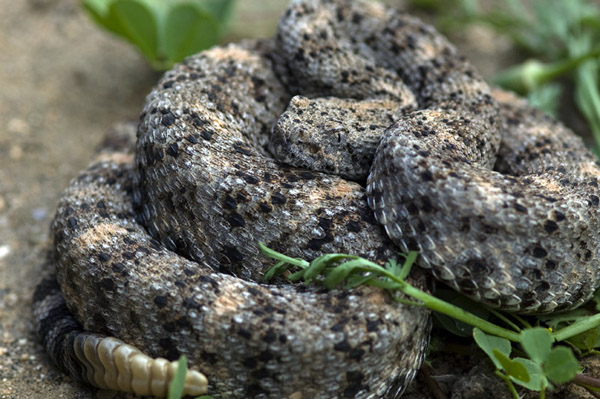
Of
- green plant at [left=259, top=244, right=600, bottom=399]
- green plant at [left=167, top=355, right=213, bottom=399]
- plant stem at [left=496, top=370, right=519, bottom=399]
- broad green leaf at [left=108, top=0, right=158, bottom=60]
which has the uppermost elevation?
broad green leaf at [left=108, top=0, right=158, bottom=60]

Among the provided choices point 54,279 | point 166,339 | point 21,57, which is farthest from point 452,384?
point 21,57

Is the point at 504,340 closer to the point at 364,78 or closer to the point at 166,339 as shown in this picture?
the point at 166,339

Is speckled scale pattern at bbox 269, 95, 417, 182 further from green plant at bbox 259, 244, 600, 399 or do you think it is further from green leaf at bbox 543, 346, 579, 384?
green leaf at bbox 543, 346, 579, 384

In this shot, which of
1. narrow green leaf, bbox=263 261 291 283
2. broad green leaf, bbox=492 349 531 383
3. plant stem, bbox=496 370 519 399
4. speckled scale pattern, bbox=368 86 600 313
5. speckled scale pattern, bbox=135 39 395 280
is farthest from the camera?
speckled scale pattern, bbox=135 39 395 280

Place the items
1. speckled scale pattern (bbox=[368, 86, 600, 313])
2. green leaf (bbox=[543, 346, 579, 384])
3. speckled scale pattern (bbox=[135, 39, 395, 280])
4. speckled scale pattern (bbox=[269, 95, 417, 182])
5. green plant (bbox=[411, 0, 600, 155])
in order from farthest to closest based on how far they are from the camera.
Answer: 1. green plant (bbox=[411, 0, 600, 155])
2. speckled scale pattern (bbox=[269, 95, 417, 182])
3. speckled scale pattern (bbox=[135, 39, 395, 280])
4. speckled scale pattern (bbox=[368, 86, 600, 313])
5. green leaf (bbox=[543, 346, 579, 384])

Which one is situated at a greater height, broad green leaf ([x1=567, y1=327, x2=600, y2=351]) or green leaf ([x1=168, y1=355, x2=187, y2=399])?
broad green leaf ([x1=567, y1=327, x2=600, y2=351])

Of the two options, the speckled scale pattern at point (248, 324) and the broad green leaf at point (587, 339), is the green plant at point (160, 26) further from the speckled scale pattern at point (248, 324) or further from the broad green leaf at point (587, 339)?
the broad green leaf at point (587, 339)

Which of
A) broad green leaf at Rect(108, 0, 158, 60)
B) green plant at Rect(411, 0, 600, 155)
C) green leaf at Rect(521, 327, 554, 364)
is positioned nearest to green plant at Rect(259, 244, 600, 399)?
green leaf at Rect(521, 327, 554, 364)
